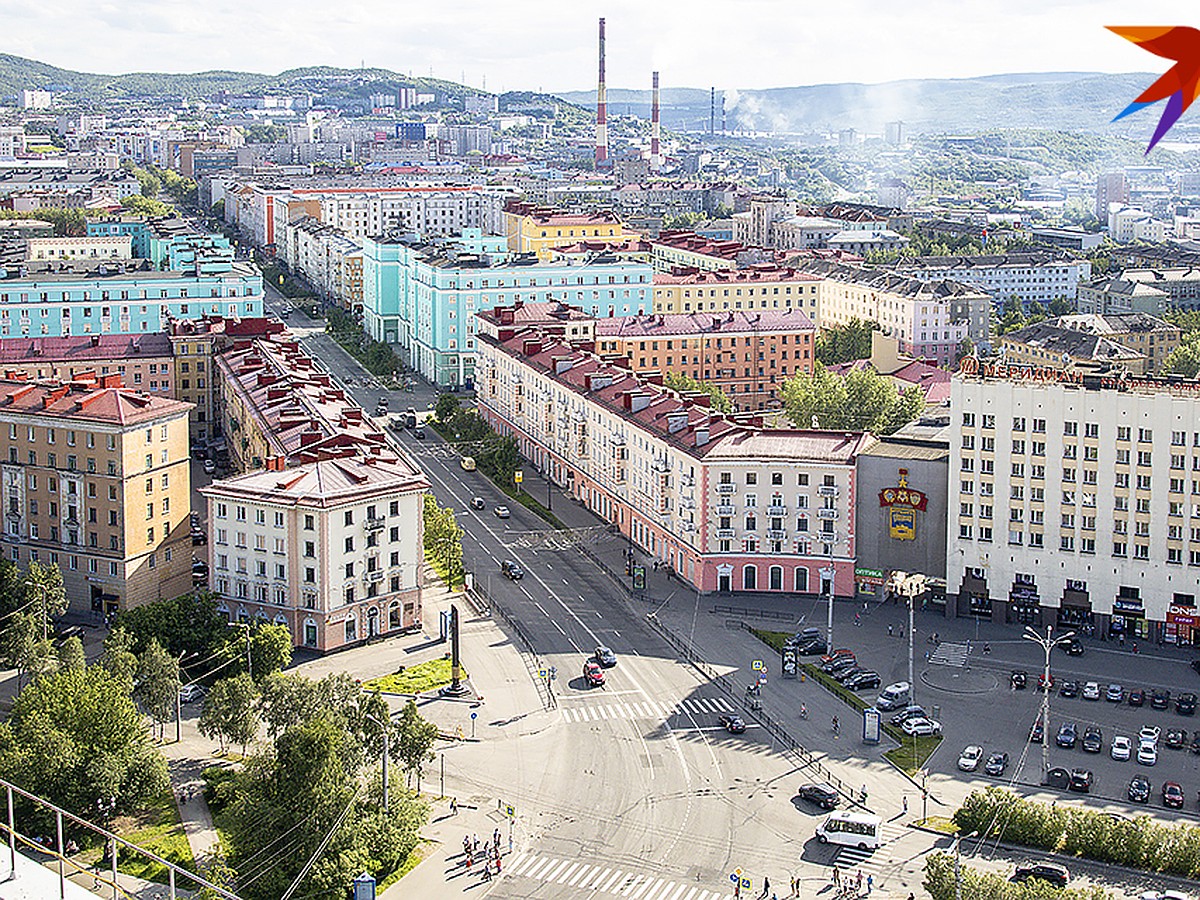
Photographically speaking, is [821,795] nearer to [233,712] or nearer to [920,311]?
[233,712]

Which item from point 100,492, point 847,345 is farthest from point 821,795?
point 847,345

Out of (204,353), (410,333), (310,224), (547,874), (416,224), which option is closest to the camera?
(547,874)

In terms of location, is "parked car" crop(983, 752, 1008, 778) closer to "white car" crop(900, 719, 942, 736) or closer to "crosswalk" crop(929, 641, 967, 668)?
"white car" crop(900, 719, 942, 736)

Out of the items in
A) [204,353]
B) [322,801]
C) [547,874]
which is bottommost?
[547,874]

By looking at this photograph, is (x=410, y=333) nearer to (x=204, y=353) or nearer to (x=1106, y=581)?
(x=204, y=353)

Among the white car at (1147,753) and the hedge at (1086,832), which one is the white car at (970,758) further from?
the white car at (1147,753)

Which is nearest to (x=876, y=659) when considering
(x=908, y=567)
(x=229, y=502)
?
(x=908, y=567)
